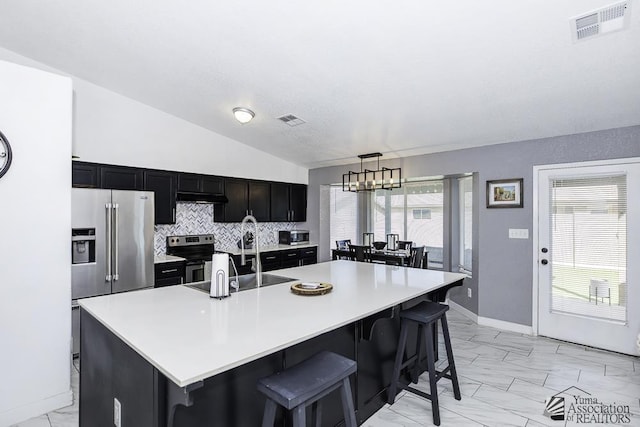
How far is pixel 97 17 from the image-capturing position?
2723 millimetres

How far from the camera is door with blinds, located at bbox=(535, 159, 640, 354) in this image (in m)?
3.45

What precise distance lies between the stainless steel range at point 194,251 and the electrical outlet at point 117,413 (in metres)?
2.61

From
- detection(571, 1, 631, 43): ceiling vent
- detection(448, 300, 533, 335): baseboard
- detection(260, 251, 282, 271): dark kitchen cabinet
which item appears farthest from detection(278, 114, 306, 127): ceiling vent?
detection(448, 300, 533, 335): baseboard

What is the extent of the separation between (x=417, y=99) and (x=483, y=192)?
1751 mm

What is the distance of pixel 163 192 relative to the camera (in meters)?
4.37

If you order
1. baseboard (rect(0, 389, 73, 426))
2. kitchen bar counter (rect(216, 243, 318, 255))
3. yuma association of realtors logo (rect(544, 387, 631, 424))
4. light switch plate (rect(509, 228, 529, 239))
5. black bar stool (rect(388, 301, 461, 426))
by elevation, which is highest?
light switch plate (rect(509, 228, 529, 239))

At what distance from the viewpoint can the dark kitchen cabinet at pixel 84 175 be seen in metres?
3.63

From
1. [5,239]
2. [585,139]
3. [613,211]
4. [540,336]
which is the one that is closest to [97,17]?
[5,239]

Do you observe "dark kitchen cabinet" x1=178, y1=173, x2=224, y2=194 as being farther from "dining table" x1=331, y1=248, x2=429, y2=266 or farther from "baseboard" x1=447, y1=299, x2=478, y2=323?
"baseboard" x1=447, y1=299, x2=478, y2=323

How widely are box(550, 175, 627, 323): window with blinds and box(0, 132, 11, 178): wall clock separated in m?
5.09

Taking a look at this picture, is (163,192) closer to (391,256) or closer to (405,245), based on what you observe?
(391,256)

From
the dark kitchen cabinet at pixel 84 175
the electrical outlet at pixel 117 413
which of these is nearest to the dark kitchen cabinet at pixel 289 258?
the dark kitchen cabinet at pixel 84 175

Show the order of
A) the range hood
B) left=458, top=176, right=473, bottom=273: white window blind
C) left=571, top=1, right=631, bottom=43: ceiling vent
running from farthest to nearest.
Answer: left=458, top=176, right=473, bottom=273: white window blind → the range hood → left=571, top=1, right=631, bottom=43: ceiling vent

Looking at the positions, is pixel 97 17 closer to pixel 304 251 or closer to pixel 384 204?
pixel 304 251
